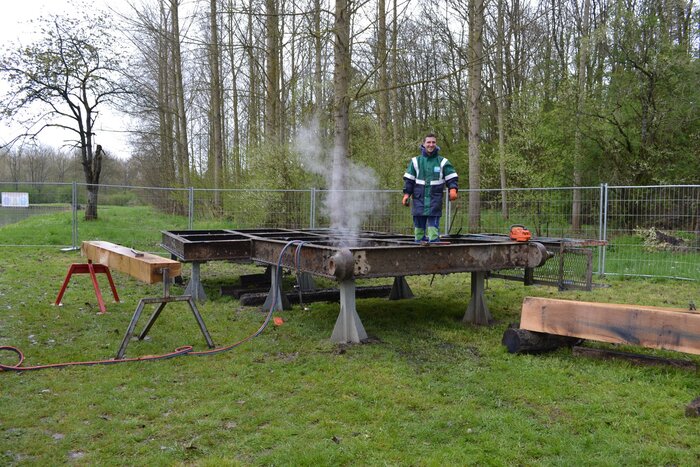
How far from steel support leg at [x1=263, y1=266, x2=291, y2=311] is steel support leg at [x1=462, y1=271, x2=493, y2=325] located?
7.33 ft

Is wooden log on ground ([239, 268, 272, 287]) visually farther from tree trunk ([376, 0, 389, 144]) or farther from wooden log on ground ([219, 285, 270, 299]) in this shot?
tree trunk ([376, 0, 389, 144])

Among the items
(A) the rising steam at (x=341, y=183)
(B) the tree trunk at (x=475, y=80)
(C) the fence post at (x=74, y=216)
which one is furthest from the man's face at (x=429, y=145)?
(C) the fence post at (x=74, y=216)

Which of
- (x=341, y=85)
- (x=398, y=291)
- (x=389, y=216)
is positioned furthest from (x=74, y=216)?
(x=398, y=291)

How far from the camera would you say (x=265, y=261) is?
6734 mm

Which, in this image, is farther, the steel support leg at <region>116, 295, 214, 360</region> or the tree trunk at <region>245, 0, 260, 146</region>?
the tree trunk at <region>245, 0, 260, 146</region>

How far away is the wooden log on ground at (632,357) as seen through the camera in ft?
14.8

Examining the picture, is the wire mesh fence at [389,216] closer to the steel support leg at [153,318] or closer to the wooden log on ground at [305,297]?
the wooden log on ground at [305,297]

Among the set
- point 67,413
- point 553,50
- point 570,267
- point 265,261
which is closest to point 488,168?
point 553,50

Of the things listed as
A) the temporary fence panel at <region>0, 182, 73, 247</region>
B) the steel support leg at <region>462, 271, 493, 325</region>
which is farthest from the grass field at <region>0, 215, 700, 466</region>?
the temporary fence panel at <region>0, 182, 73, 247</region>

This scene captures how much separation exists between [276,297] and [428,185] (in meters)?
2.29

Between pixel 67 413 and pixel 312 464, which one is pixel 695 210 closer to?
pixel 312 464

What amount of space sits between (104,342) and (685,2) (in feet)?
51.7

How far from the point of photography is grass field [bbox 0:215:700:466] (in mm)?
3127

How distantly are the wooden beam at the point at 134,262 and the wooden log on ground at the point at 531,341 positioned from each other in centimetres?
304
